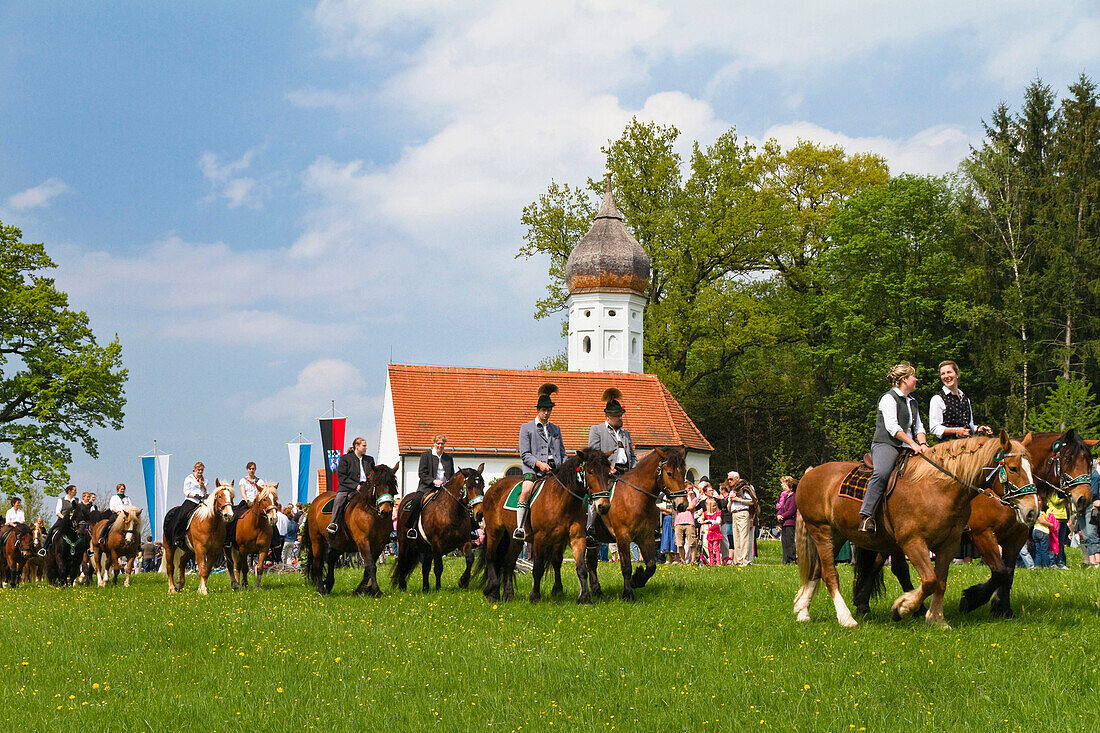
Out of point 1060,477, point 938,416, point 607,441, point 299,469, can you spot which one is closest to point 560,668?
point 938,416

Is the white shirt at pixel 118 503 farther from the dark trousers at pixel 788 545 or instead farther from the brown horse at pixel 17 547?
the dark trousers at pixel 788 545

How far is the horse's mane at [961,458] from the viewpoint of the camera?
10141 mm

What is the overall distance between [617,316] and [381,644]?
161 feet

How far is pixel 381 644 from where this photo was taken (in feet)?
33.8

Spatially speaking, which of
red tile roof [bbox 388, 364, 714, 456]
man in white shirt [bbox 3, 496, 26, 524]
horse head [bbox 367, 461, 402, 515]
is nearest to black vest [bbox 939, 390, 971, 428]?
horse head [bbox 367, 461, 402, 515]

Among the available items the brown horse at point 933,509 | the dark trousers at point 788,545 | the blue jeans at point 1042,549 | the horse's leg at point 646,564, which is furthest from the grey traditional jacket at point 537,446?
the blue jeans at point 1042,549

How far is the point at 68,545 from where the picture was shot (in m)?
24.2

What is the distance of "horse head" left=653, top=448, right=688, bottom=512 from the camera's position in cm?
1320

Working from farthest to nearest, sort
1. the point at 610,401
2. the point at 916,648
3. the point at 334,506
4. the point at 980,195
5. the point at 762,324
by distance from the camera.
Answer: the point at 762,324
the point at 980,195
the point at 334,506
the point at 610,401
the point at 916,648

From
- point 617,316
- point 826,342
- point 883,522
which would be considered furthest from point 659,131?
point 883,522

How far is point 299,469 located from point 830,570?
29464 millimetres

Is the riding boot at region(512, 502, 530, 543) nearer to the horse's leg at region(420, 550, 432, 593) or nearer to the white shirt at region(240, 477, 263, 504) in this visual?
the horse's leg at region(420, 550, 432, 593)

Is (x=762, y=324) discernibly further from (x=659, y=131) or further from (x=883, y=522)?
(x=883, y=522)

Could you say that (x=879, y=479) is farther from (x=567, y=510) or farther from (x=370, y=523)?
(x=370, y=523)
